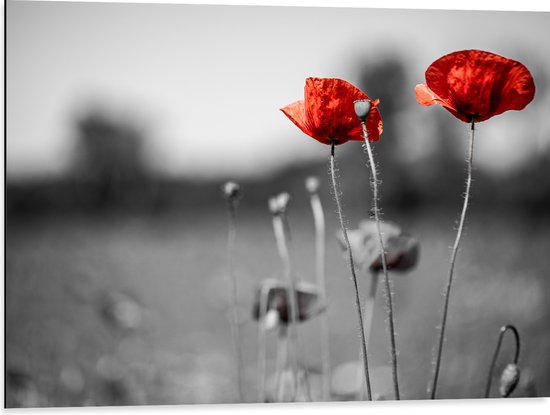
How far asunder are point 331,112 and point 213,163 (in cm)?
84

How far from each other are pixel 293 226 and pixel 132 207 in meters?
0.53

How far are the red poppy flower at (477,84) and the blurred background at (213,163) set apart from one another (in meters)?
0.66

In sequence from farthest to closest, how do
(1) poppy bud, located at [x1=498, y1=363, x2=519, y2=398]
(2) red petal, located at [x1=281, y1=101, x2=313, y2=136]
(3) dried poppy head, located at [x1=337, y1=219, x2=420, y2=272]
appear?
(3) dried poppy head, located at [x1=337, y1=219, x2=420, y2=272] < (1) poppy bud, located at [x1=498, y1=363, x2=519, y2=398] < (2) red petal, located at [x1=281, y1=101, x2=313, y2=136]

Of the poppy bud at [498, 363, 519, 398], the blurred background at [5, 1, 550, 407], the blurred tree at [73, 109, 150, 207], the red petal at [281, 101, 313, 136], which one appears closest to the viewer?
the red petal at [281, 101, 313, 136]

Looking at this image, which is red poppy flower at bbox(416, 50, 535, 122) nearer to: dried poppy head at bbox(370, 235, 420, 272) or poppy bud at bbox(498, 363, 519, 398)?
dried poppy head at bbox(370, 235, 420, 272)

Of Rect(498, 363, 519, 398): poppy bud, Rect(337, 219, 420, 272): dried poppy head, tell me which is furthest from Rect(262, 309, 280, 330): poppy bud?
Rect(498, 363, 519, 398): poppy bud

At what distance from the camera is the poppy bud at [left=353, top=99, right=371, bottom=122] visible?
1.06m

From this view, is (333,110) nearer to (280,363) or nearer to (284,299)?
(284,299)

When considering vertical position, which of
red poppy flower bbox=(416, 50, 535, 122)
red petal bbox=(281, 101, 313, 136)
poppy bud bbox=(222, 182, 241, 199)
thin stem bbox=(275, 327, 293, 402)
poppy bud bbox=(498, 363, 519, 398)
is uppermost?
red poppy flower bbox=(416, 50, 535, 122)

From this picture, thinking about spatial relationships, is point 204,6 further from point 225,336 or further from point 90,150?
point 225,336

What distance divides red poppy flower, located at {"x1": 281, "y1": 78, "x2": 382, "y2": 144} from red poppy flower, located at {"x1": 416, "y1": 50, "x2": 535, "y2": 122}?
0.11 metres

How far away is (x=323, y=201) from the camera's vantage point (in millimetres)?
2277

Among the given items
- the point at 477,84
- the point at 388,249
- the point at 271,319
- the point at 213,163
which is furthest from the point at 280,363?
the point at 477,84

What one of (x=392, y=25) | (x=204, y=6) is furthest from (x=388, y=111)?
(x=204, y=6)
